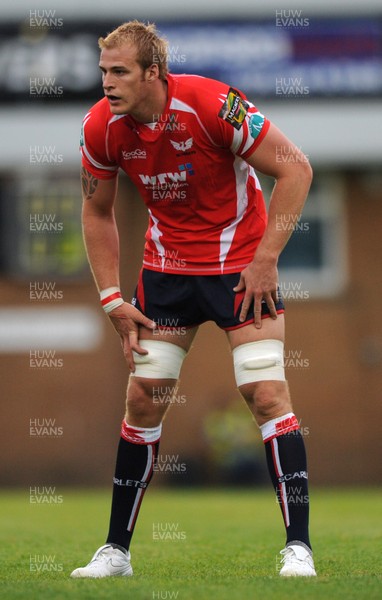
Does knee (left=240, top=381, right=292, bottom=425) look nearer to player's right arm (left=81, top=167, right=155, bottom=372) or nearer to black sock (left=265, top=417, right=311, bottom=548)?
black sock (left=265, top=417, right=311, bottom=548)

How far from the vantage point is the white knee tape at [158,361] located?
19.8 ft

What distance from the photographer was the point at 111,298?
629 centimetres

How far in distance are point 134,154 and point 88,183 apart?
15.0 inches

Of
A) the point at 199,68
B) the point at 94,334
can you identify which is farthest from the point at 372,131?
the point at 94,334

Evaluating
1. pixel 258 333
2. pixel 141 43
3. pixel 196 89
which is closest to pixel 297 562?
pixel 258 333

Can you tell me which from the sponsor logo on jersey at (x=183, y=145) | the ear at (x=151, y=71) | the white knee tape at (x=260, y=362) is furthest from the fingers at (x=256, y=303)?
the ear at (x=151, y=71)

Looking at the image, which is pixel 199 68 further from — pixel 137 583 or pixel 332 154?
pixel 137 583

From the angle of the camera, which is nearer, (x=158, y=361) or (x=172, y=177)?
(x=172, y=177)

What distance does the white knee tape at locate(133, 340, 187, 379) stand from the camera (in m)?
6.05

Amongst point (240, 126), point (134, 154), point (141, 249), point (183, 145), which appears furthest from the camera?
point (141, 249)

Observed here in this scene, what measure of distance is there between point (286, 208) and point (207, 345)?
38.5 ft

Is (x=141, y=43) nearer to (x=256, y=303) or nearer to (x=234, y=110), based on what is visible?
(x=234, y=110)

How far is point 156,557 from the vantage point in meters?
7.00

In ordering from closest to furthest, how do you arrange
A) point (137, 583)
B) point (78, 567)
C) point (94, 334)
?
1. point (137, 583)
2. point (78, 567)
3. point (94, 334)
